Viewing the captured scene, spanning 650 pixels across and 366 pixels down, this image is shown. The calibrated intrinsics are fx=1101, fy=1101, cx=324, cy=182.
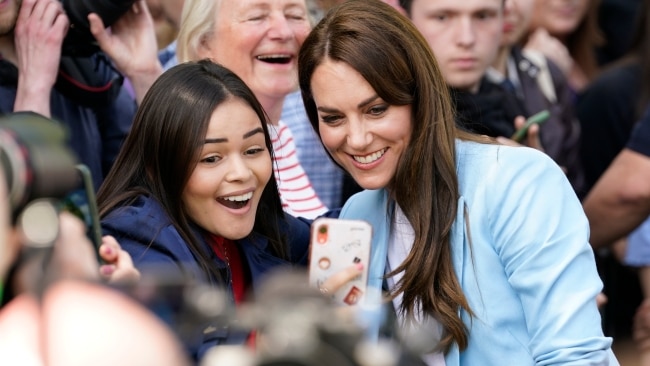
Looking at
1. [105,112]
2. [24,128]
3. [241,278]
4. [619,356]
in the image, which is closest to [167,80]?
[241,278]

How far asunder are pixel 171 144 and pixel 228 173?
0.16m

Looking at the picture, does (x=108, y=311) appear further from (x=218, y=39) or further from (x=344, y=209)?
(x=218, y=39)

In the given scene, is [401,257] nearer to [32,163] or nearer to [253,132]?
[253,132]

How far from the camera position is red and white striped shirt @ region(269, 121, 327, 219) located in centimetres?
340

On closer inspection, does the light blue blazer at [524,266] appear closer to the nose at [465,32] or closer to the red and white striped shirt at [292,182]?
the red and white striped shirt at [292,182]

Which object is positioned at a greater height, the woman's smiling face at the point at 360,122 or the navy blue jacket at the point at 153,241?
the woman's smiling face at the point at 360,122

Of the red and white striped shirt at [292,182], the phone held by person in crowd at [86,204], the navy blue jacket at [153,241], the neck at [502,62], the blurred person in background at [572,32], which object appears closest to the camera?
the phone held by person in crowd at [86,204]

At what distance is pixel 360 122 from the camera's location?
9.09 feet

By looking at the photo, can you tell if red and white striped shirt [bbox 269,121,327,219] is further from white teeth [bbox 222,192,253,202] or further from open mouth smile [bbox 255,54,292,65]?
white teeth [bbox 222,192,253,202]

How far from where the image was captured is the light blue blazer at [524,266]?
2.50 meters

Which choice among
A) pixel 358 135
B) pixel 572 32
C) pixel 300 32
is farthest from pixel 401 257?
pixel 572 32

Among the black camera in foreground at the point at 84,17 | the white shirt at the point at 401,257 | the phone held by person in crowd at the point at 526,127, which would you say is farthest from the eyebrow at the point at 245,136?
the phone held by person in crowd at the point at 526,127

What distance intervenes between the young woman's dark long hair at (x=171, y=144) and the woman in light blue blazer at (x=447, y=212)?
0.91ft

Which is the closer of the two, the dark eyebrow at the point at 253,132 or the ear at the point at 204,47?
the dark eyebrow at the point at 253,132
